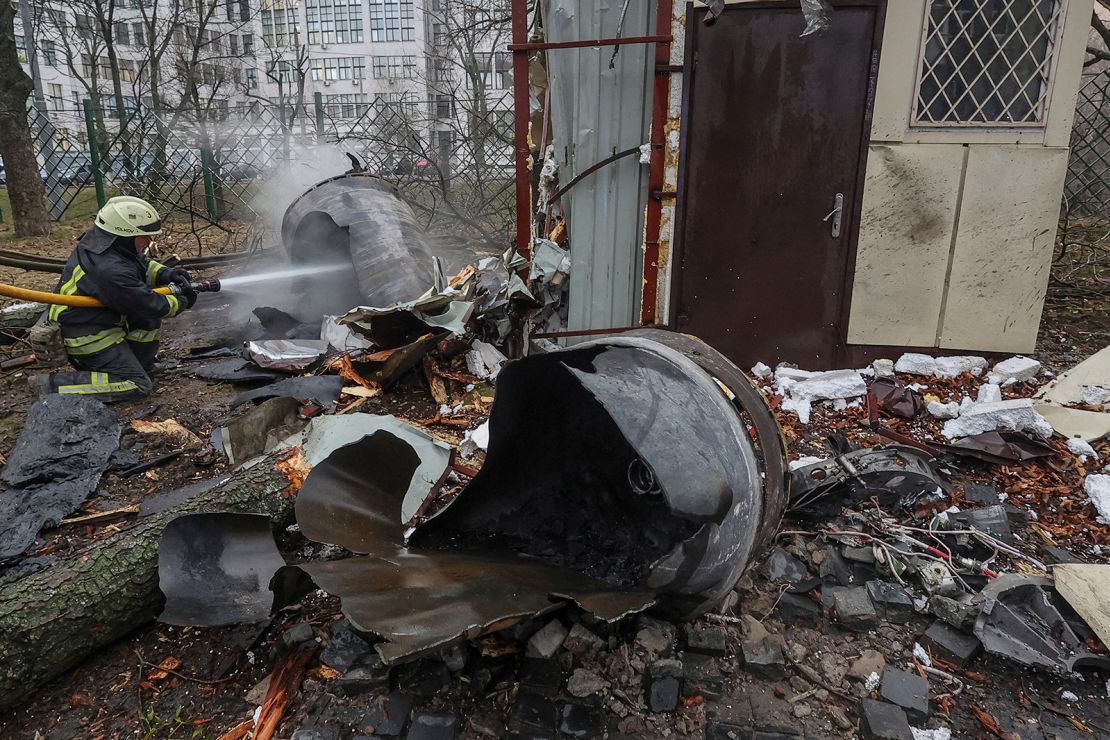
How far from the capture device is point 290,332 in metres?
6.28

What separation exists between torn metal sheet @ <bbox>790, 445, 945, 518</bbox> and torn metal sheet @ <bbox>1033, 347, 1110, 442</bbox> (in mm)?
1270

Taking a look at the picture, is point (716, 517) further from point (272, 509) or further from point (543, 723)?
point (272, 509)

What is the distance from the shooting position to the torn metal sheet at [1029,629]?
2.47m

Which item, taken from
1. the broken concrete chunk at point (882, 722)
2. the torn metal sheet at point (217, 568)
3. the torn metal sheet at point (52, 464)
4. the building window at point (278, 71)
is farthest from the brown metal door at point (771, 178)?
the building window at point (278, 71)

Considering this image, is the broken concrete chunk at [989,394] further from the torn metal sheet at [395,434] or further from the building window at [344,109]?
the building window at [344,109]

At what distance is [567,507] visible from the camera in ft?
10.3

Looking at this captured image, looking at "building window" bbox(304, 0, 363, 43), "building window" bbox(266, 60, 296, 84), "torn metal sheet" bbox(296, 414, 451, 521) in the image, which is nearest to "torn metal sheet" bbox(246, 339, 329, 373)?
"torn metal sheet" bbox(296, 414, 451, 521)

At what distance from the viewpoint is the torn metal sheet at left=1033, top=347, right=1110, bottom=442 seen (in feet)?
13.1

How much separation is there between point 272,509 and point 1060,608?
134 inches

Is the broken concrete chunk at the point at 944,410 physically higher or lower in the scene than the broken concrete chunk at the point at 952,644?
higher

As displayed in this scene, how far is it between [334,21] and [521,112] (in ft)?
163

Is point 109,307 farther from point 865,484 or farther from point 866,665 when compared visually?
point 866,665

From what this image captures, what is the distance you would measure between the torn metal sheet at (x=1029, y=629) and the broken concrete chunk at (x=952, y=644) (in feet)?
0.16

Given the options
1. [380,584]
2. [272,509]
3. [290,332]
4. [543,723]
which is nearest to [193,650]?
[272,509]
